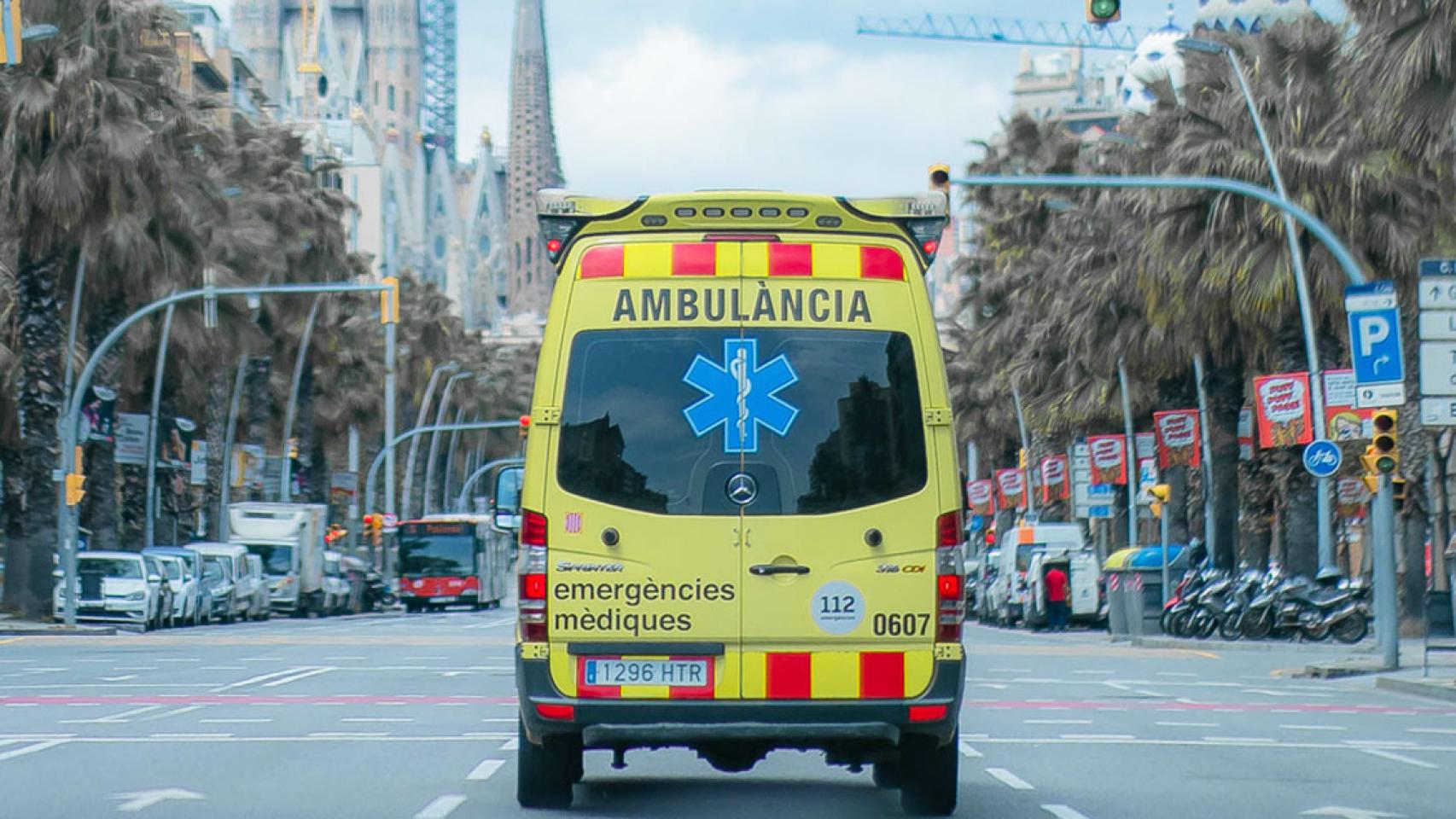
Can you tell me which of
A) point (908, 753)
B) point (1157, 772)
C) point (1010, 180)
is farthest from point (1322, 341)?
point (908, 753)

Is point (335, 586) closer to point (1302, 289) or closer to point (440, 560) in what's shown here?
point (440, 560)

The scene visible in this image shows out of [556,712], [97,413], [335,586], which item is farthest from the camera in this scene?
[335,586]

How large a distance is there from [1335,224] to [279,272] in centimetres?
2964

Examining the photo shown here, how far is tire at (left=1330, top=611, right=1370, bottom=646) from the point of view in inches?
1363

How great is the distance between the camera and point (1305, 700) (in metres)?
21.5

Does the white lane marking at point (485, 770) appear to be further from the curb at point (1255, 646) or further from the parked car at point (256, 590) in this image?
the parked car at point (256, 590)

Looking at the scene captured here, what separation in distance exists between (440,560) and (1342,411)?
4006 cm

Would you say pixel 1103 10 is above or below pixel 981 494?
above

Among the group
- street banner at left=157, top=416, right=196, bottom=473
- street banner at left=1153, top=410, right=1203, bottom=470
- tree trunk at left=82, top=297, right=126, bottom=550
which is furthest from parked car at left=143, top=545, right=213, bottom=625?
street banner at left=1153, top=410, right=1203, bottom=470

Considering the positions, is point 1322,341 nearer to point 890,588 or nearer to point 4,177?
point 4,177

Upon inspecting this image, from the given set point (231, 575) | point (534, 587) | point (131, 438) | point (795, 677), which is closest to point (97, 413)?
point (131, 438)

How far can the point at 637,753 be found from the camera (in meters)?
15.1

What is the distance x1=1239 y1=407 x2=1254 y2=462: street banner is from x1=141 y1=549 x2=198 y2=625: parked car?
21404 mm

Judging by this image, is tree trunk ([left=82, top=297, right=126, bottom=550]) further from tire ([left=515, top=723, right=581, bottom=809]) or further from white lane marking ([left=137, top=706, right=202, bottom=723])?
tire ([left=515, top=723, right=581, bottom=809])
